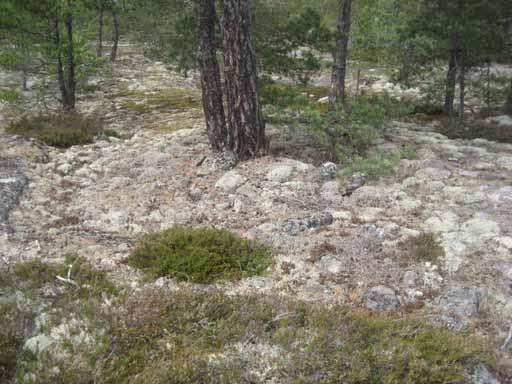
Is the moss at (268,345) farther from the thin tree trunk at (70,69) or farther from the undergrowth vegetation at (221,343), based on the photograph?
the thin tree trunk at (70,69)

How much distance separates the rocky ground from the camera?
5.43 metres

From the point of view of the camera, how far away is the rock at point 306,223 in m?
6.75

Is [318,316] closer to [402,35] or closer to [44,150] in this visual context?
[44,150]

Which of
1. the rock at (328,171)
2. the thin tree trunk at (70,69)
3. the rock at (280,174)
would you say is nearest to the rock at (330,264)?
the rock at (280,174)

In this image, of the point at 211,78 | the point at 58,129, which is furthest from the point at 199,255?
the point at 58,129

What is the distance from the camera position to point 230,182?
28.0ft

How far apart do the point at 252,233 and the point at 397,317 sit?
262 cm

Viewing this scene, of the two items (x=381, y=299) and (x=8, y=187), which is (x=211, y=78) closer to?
(x=8, y=187)

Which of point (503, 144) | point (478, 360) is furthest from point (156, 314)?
point (503, 144)

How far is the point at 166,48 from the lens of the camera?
10.7 m

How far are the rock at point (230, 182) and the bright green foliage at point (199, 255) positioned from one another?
210 cm

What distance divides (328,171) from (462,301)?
4.24m

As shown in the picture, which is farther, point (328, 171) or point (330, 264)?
point (328, 171)

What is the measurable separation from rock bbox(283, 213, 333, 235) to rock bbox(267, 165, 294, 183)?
1.70m
